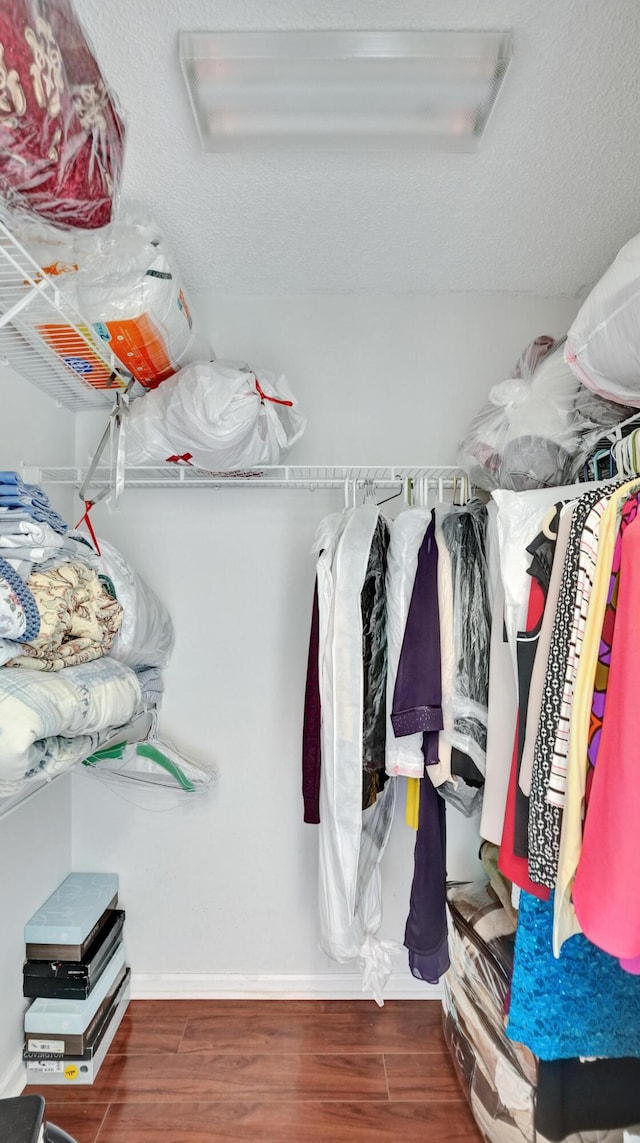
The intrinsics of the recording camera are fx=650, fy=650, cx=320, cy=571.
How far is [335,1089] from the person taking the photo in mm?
1703

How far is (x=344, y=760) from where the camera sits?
62.2 inches

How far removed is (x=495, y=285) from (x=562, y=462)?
3.32ft

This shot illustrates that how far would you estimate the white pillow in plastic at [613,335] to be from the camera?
1.06m

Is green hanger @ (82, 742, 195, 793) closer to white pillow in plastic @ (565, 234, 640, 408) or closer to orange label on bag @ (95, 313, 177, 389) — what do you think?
orange label on bag @ (95, 313, 177, 389)

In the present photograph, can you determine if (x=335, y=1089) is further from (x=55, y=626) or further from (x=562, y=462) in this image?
(x=562, y=462)

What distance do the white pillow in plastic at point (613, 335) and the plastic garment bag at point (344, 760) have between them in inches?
25.5

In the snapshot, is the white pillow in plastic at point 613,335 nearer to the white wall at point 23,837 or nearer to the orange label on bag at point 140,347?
the orange label on bag at point 140,347

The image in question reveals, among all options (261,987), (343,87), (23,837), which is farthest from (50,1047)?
(343,87)

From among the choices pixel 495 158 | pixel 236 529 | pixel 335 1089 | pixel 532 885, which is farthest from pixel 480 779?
pixel 495 158

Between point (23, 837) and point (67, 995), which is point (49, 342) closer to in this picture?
point (23, 837)

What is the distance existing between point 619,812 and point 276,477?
156cm

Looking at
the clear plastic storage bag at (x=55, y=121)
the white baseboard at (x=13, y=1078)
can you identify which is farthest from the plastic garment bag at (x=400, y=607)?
the white baseboard at (x=13, y=1078)

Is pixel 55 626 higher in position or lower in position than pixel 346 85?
lower

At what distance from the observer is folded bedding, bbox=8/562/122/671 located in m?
1.21
